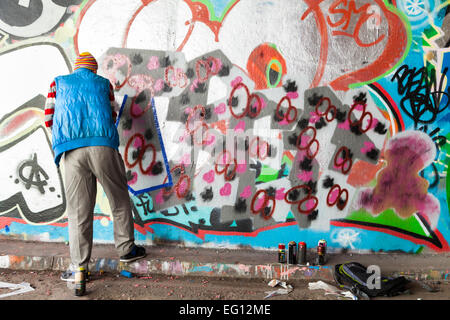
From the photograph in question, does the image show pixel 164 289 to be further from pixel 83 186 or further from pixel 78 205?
pixel 83 186

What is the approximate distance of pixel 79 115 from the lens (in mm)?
3658

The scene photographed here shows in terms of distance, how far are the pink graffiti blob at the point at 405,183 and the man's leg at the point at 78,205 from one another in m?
2.98

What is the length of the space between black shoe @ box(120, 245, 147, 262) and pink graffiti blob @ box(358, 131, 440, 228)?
252cm

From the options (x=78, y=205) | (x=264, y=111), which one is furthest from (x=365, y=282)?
(x=78, y=205)

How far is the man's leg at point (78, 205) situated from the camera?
145 inches

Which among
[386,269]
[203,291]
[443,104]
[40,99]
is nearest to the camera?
[203,291]

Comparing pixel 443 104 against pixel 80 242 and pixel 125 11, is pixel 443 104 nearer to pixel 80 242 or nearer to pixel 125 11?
pixel 125 11

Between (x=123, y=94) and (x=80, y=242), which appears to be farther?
(x=123, y=94)

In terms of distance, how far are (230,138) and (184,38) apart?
4.19 ft

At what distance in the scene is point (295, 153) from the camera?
14.2 ft

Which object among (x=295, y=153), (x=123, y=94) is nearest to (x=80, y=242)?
(x=123, y=94)

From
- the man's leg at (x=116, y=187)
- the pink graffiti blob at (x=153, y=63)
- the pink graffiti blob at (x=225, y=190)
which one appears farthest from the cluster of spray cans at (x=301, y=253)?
the pink graffiti blob at (x=153, y=63)

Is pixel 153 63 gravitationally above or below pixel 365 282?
above

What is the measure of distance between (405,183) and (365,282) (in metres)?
1.35
